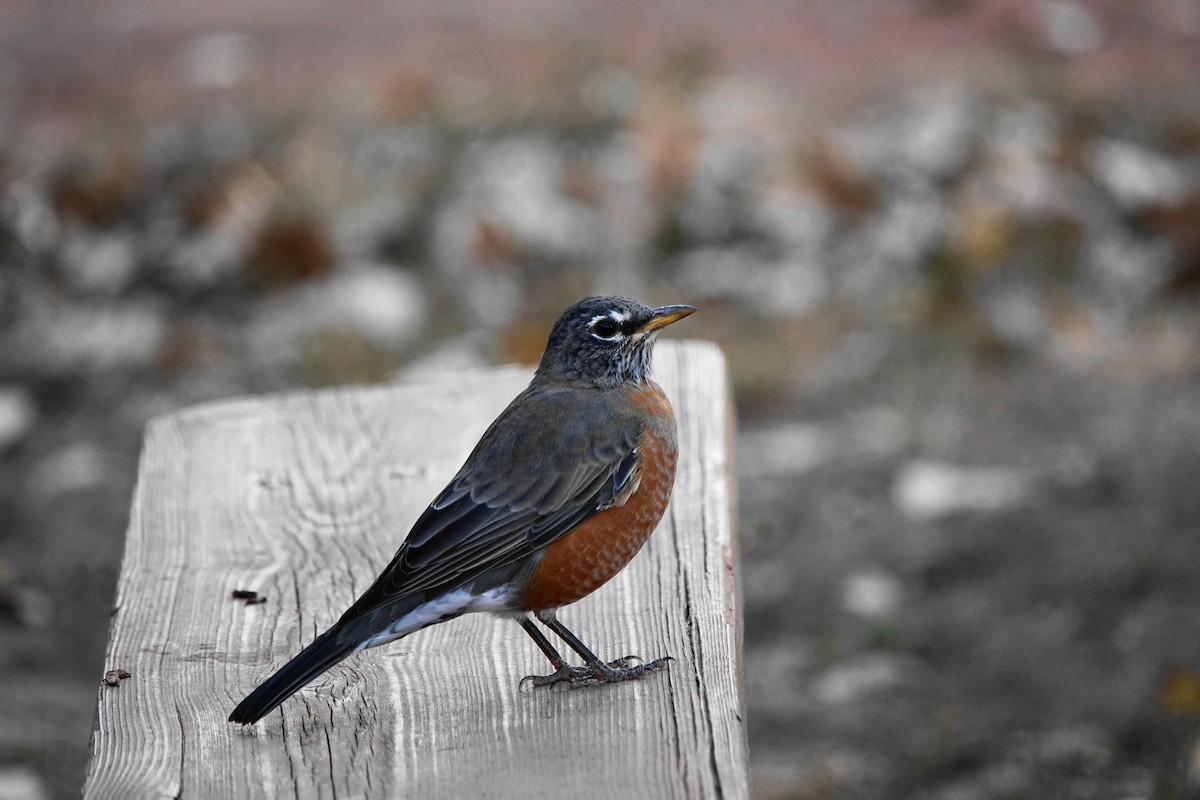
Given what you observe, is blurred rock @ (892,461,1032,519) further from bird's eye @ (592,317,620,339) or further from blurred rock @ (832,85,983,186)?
bird's eye @ (592,317,620,339)

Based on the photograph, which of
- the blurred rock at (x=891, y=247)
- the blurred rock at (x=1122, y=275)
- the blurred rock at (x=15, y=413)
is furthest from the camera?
the blurred rock at (x=891, y=247)

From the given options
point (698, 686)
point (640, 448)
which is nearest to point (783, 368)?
point (640, 448)

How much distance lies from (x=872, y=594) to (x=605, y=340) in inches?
95.1

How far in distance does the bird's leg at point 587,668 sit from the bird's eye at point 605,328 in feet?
2.61

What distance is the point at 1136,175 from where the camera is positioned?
7941 millimetres

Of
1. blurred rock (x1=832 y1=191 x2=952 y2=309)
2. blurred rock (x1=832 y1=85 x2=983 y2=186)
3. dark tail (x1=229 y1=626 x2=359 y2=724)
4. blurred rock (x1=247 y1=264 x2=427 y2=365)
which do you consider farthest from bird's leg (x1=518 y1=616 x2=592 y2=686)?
blurred rock (x1=832 y1=85 x2=983 y2=186)

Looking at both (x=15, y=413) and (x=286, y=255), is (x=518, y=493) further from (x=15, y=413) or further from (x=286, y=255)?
(x=286, y=255)

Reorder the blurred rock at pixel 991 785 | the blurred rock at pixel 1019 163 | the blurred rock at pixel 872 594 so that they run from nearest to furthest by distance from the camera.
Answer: the blurred rock at pixel 991 785 → the blurred rock at pixel 872 594 → the blurred rock at pixel 1019 163

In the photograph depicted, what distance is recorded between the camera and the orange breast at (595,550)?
3031 mm

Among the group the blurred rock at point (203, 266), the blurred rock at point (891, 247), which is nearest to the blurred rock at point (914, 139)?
the blurred rock at point (891, 247)

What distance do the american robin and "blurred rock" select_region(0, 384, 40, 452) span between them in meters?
4.23

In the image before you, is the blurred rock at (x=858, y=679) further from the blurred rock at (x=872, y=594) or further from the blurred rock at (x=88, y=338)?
the blurred rock at (x=88, y=338)

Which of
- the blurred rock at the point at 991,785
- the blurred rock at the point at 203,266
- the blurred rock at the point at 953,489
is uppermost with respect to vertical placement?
the blurred rock at the point at 203,266

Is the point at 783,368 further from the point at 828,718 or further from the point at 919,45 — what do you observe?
the point at 919,45
